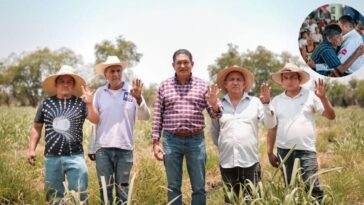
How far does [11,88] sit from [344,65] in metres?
57.4

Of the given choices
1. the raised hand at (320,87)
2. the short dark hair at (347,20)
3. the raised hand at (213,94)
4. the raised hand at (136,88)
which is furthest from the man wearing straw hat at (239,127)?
the short dark hair at (347,20)

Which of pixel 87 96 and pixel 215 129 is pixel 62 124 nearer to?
pixel 87 96

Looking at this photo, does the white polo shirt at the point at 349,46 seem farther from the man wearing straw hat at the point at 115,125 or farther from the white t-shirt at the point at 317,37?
the man wearing straw hat at the point at 115,125

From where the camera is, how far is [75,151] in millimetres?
3666

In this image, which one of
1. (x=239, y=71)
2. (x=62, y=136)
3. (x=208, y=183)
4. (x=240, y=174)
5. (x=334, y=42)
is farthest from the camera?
(x=208, y=183)

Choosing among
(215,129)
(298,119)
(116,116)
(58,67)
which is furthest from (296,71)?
(58,67)

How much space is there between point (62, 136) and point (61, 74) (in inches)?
23.6

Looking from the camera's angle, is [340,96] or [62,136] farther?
[340,96]

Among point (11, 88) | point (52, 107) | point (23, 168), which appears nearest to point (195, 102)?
point (52, 107)

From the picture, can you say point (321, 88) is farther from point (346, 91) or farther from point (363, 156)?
point (346, 91)

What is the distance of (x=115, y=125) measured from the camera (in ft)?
12.6

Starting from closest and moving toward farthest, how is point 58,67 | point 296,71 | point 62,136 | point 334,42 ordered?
point 62,136
point 296,71
point 334,42
point 58,67

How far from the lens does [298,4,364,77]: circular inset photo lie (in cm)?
449

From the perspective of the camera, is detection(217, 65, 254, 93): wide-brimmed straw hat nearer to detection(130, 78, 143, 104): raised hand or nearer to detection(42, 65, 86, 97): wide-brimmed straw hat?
detection(130, 78, 143, 104): raised hand
